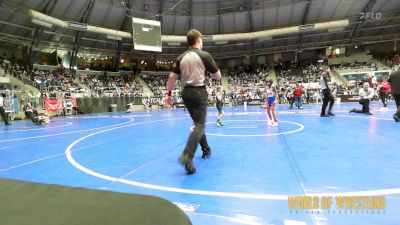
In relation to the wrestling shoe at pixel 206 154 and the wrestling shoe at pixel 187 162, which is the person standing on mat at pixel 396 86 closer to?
the wrestling shoe at pixel 206 154

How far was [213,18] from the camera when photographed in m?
33.5

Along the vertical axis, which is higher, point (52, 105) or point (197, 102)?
point (197, 102)

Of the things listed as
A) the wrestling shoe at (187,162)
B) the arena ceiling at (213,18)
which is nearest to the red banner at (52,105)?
the arena ceiling at (213,18)

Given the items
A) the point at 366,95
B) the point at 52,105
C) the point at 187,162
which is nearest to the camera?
the point at 187,162

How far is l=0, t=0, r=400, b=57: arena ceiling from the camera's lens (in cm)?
2738

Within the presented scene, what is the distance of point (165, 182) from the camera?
3.40 meters

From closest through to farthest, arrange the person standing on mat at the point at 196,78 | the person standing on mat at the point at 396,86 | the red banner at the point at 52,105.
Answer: the person standing on mat at the point at 196,78 → the person standing on mat at the point at 396,86 → the red banner at the point at 52,105

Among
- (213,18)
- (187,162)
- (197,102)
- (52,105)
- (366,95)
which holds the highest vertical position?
(213,18)

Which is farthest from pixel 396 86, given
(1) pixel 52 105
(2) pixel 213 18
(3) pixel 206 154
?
(2) pixel 213 18

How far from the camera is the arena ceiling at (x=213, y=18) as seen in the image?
27375mm

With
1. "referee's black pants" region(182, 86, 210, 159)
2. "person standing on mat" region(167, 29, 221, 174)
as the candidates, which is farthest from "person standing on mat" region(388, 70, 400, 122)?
"referee's black pants" region(182, 86, 210, 159)

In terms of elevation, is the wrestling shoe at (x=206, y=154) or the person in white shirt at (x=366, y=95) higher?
the person in white shirt at (x=366, y=95)

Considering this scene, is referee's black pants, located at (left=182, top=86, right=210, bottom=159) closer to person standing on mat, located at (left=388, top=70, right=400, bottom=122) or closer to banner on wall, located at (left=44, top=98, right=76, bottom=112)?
person standing on mat, located at (left=388, top=70, right=400, bottom=122)

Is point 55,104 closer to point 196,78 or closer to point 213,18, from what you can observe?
point 196,78
